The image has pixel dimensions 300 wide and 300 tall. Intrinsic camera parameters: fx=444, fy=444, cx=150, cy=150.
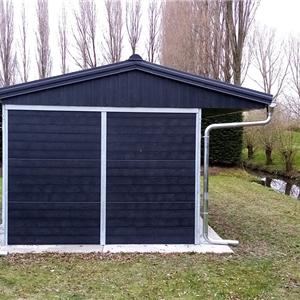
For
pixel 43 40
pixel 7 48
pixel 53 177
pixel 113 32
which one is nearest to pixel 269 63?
pixel 113 32

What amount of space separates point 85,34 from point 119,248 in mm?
16651

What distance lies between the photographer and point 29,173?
5.68 meters

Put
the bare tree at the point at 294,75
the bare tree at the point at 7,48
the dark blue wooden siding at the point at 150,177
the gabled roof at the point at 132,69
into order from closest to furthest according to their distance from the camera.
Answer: the gabled roof at the point at 132,69 → the dark blue wooden siding at the point at 150,177 → the bare tree at the point at 7,48 → the bare tree at the point at 294,75

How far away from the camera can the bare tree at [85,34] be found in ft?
67.8

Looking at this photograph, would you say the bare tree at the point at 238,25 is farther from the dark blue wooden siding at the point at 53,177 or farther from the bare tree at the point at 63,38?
the dark blue wooden siding at the point at 53,177

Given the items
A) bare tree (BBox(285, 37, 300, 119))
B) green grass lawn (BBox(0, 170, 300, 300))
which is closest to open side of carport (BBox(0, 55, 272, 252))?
green grass lawn (BBox(0, 170, 300, 300))

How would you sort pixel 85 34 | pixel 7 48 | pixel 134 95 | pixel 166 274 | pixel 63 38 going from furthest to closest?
pixel 63 38 → pixel 85 34 → pixel 7 48 → pixel 134 95 → pixel 166 274

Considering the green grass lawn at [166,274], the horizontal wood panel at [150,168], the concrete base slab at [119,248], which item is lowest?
the green grass lawn at [166,274]

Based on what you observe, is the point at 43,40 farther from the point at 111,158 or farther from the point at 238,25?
the point at 111,158

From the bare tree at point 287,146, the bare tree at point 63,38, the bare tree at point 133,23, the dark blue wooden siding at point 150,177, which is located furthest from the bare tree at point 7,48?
the dark blue wooden siding at point 150,177

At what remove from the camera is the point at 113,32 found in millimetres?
20828

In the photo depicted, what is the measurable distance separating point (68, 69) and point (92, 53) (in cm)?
161

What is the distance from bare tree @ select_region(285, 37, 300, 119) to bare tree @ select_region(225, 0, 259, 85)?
686cm

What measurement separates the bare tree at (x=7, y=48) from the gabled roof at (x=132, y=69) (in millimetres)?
15983
